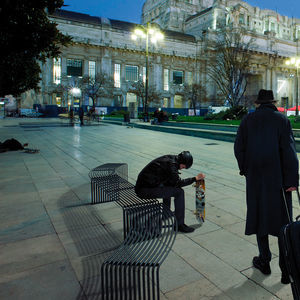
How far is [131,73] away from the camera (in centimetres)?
5753

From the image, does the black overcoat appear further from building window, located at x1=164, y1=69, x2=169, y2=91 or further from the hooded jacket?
building window, located at x1=164, y1=69, x2=169, y2=91

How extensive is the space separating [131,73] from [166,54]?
833cm

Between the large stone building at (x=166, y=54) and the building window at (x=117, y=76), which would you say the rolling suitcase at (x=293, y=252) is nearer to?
the large stone building at (x=166, y=54)

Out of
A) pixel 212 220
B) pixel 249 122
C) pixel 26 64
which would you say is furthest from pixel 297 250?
pixel 26 64

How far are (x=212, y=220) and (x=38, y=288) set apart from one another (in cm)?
224

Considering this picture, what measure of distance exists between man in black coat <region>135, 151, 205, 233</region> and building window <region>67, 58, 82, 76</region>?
172 ft

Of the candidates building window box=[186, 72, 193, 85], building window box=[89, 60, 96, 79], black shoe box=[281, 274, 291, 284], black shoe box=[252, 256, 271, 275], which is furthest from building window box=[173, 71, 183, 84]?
black shoe box=[281, 274, 291, 284]

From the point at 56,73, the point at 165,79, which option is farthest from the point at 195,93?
the point at 56,73

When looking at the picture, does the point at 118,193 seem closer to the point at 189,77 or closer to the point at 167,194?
the point at 167,194

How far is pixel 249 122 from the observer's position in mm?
2635

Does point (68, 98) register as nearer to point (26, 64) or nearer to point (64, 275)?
point (26, 64)

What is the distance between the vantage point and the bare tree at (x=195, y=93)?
54.6 m

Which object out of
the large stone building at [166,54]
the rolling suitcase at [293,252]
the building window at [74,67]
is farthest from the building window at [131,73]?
the rolling suitcase at [293,252]

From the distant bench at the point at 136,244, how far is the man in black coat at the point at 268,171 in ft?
2.50
